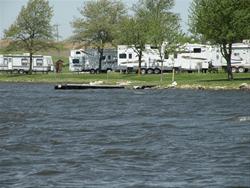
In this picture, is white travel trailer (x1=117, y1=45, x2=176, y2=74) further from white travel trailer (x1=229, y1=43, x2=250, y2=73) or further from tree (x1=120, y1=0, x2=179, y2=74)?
white travel trailer (x1=229, y1=43, x2=250, y2=73)

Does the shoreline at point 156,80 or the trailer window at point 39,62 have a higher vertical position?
the trailer window at point 39,62

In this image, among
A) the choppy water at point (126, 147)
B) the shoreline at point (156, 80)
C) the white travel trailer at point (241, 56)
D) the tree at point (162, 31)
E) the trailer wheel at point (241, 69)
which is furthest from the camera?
the tree at point (162, 31)

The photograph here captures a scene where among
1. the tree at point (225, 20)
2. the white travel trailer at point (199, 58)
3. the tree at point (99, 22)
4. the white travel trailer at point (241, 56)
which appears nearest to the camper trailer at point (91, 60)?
the tree at point (99, 22)

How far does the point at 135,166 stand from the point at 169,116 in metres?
15.6

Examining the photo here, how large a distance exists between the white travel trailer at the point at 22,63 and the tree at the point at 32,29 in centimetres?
145

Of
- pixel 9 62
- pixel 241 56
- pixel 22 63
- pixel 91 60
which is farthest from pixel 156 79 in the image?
pixel 9 62

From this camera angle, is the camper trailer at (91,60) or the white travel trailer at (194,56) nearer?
the white travel trailer at (194,56)

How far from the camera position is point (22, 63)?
98.9m

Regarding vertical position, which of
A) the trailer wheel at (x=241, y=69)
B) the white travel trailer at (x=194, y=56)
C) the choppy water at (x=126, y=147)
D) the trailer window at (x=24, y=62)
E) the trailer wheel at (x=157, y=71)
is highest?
the white travel trailer at (x=194, y=56)

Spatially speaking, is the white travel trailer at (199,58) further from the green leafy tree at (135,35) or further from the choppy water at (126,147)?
the choppy water at (126,147)

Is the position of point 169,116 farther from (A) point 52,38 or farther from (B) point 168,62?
(A) point 52,38

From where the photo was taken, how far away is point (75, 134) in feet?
86.8

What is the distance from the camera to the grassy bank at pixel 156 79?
203 feet

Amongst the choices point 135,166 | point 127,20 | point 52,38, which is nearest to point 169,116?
point 135,166
